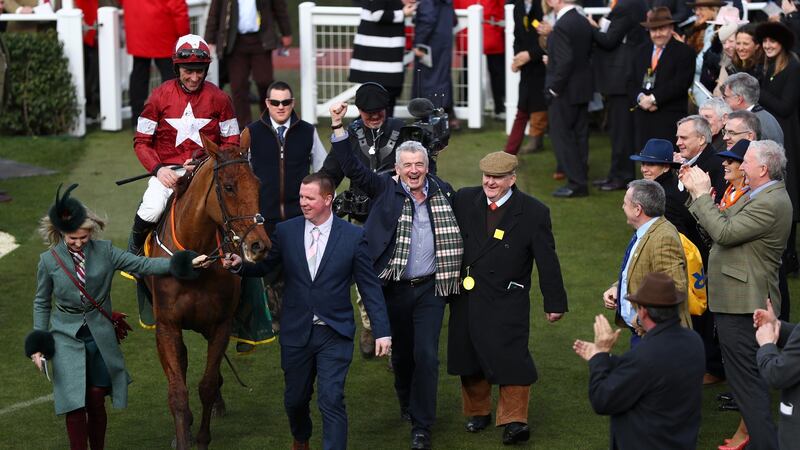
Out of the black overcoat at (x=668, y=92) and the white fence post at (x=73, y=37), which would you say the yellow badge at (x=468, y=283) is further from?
the white fence post at (x=73, y=37)

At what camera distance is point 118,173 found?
15125 millimetres

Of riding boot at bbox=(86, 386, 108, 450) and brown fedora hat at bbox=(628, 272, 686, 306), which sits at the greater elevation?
brown fedora hat at bbox=(628, 272, 686, 306)

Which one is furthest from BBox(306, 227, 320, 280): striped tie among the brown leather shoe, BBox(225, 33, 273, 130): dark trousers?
BBox(225, 33, 273, 130): dark trousers

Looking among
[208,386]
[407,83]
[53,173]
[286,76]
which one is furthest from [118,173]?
[208,386]

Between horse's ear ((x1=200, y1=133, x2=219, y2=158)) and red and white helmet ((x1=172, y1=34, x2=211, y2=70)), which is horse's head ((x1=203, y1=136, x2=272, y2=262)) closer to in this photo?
horse's ear ((x1=200, y1=133, x2=219, y2=158))

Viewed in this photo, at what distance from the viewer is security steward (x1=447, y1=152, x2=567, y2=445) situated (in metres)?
8.73

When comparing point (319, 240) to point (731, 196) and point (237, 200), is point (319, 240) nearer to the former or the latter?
point (237, 200)

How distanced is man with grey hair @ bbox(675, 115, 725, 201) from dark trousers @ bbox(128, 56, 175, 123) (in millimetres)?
8320

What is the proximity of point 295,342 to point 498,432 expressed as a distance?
1.78 metres

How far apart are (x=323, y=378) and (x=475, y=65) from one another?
340 inches

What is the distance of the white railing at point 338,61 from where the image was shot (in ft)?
52.6

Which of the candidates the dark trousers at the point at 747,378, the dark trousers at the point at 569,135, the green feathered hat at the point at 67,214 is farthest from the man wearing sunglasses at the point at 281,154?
the dark trousers at the point at 569,135

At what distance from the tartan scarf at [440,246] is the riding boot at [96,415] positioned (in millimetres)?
1893

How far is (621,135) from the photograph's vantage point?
14.4 meters
